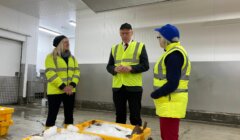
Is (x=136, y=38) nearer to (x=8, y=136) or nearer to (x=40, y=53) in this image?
(x=8, y=136)

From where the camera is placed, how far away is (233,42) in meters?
4.13

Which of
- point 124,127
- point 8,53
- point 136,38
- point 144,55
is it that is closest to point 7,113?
point 124,127

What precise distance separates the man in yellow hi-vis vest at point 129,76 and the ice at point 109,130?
40 cm

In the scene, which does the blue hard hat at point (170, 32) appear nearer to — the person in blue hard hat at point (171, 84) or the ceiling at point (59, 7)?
the person in blue hard hat at point (171, 84)

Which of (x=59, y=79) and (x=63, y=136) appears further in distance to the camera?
(x=59, y=79)

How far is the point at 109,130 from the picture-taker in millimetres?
1759

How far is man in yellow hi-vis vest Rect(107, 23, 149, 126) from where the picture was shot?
2.23 meters

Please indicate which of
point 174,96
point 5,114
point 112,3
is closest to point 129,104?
point 174,96

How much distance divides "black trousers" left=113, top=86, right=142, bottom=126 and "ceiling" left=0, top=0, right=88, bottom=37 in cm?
355

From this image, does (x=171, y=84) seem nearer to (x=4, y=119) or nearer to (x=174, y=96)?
(x=174, y=96)

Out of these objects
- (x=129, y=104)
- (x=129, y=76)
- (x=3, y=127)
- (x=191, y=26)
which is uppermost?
(x=191, y=26)

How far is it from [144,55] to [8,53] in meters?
4.81

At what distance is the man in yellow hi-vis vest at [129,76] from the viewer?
2227mm

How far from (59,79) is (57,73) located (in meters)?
0.10
